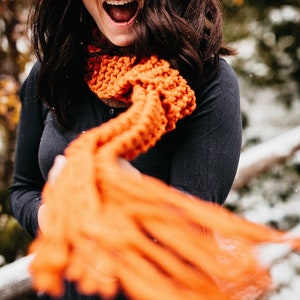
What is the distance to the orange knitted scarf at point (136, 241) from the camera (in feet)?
1.26

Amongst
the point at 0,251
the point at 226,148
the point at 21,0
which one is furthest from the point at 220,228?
the point at 21,0

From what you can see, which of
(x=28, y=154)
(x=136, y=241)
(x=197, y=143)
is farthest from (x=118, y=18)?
(x=136, y=241)

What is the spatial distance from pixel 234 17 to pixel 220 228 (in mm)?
3586

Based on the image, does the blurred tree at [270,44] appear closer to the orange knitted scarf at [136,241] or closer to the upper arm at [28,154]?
the upper arm at [28,154]

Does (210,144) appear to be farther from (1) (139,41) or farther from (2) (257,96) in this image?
(2) (257,96)

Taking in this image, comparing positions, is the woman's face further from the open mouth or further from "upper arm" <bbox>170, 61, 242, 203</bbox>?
"upper arm" <bbox>170, 61, 242, 203</bbox>

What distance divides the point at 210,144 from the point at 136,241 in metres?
0.52

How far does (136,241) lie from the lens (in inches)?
15.5

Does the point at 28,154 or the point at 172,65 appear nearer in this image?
the point at 172,65

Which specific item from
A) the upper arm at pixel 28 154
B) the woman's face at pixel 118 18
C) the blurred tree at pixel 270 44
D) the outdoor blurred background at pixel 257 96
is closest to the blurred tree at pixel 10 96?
the outdoor blurred background at pixel 257 96

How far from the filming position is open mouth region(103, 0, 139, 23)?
3.09 feet

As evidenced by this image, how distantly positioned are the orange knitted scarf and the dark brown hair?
45cm

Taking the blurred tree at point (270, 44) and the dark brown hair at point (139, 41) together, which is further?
the blurred tree at point (270, 44)

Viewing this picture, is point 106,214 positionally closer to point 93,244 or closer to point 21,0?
point 93,244
